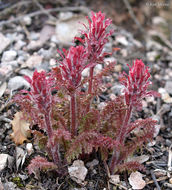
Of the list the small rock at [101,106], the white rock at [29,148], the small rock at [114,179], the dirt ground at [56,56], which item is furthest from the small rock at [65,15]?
the small rock at [114,179]

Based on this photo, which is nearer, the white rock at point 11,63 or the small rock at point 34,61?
the white rock at point 11,63

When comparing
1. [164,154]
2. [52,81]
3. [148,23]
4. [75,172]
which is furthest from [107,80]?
[148,23]

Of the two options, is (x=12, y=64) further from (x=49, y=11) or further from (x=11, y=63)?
(x=49, y=11)

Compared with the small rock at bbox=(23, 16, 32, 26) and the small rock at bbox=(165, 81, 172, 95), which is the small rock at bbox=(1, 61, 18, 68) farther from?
the small rock at bbox=(165, 81, 172, 95)

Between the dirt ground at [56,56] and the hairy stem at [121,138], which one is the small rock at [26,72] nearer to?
the dirt ground at [56,56]

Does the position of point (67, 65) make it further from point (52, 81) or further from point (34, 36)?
point (34, 36)

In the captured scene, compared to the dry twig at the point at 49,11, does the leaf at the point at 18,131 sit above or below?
below
